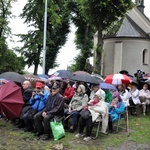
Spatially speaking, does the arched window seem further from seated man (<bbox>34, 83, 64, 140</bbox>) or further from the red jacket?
seated man (<bbox>34, 83, 64, 140</bbox>)

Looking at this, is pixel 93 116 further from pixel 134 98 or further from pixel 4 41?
pixel 4 41

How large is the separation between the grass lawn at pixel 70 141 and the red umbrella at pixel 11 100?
23.8 inches

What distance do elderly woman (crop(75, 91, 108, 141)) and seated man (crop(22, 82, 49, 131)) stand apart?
1.24m

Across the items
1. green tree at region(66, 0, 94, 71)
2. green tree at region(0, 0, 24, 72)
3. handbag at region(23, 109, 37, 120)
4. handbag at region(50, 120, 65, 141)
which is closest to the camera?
handbag at region(50, 120, 65, 141)

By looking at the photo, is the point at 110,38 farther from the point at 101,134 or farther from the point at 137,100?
the point at 101,134

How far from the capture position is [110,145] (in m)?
7.68

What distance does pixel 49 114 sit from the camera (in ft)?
26.1

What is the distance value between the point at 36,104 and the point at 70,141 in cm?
156

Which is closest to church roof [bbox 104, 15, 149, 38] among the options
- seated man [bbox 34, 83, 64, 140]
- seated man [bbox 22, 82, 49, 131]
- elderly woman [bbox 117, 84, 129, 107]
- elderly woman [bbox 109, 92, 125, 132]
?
elderly woman [bbox 117, 84, 129, 107]

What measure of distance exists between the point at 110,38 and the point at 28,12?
9.15m

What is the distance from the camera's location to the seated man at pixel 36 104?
8508 millimetres

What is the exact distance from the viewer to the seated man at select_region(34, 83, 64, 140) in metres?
7.95

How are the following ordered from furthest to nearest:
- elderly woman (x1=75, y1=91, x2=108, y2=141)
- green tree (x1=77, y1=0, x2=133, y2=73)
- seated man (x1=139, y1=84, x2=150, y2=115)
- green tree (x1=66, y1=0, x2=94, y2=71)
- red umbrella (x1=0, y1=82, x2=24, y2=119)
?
green tree (x1=66, y1=0, x2=94, y2=71) → green tree (x1=77, y1=0, x2=133, y2=73) → seated man (x1=139, y1=84, x2=150, y2=115) → red umbrella (x1=0, y1=82, x2=24, y2=119) → elderly woman (x1=75, y1=91, x2=108, y2=141)

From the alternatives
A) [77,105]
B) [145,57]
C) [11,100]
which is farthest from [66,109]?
[145,57]
